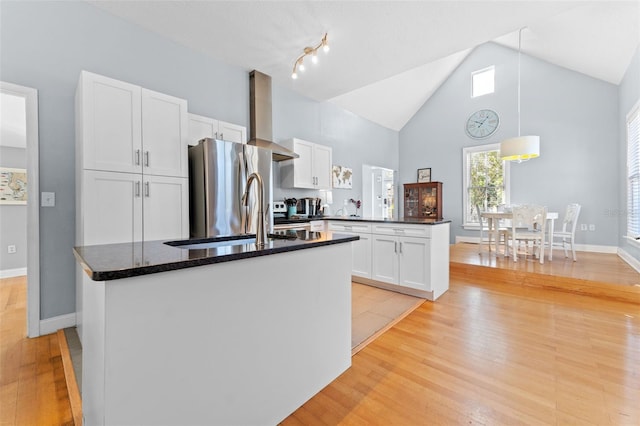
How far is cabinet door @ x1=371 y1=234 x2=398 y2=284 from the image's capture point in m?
3.34

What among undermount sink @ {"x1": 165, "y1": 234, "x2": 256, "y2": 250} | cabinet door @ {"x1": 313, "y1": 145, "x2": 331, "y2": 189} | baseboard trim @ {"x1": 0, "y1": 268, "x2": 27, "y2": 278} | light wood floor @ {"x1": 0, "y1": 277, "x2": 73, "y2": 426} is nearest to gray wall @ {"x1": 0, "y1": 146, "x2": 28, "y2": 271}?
baseboard trim @ {"x1": 0, "y1": 268, "x2": 27, "y2": 278}

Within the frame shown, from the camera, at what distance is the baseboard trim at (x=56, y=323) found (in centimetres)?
236

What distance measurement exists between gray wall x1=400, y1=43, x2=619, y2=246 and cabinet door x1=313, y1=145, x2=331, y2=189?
3.47 meters

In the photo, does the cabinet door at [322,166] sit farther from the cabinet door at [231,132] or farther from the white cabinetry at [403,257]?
the cabinet door at [231,132]

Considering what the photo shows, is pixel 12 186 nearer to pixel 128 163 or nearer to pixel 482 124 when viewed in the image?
pixel 128 163

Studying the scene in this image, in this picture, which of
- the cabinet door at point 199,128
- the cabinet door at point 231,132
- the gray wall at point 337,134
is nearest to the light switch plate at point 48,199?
the cabinet door at point 199,128

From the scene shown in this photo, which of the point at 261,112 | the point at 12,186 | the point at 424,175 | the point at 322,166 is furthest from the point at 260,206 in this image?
the point at 424,175

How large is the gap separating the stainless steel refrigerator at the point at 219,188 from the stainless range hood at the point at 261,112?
2.61 ft

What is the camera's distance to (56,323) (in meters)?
2.43

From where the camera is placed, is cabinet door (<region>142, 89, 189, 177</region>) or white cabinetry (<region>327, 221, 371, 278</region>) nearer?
cabinet door (<region>142, 89, 189, 177</region>)

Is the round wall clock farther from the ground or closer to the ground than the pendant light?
farther from the ground

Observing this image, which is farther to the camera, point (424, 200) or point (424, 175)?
point (424, 175)

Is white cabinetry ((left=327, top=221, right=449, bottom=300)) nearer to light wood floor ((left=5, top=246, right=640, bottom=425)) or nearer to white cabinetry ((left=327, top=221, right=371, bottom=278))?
white cabinetry ((left=327, top=221, right=371, bottom=278))

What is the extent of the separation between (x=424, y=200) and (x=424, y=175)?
80cm
